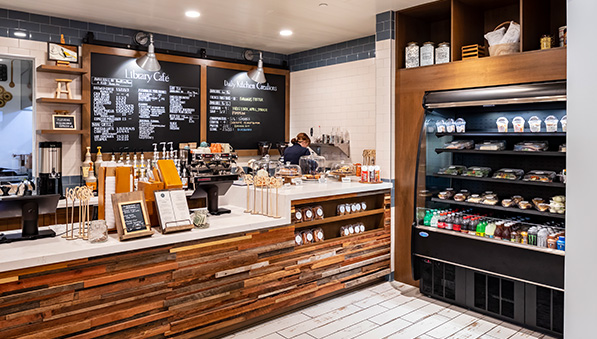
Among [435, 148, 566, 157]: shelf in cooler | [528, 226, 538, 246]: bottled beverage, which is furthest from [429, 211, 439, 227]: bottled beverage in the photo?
[528, 226, 538, 246]: bottled beverage

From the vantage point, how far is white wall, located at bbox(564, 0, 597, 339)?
1.94 feet

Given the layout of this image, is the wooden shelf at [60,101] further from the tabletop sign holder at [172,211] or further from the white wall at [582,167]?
the white wall at [582,167]

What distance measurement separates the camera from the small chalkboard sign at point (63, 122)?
5.10 m

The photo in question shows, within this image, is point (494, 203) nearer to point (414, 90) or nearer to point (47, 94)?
point (414, 90)

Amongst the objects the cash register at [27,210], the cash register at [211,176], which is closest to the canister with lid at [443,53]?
the cash register at [211,176]

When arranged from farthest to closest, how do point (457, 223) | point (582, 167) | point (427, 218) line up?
point (427, 218), point (457, 223), point (582, 167)

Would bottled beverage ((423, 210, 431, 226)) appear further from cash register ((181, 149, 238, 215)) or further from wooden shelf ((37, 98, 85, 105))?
wooden shelf ((37, 98, 85, 105))

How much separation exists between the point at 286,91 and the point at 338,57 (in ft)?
3.99

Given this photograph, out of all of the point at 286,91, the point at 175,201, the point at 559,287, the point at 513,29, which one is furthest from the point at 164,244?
the point at 286,91

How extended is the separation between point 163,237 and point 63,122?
9.95 feet

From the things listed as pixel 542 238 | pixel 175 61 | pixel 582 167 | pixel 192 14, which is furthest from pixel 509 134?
pixel 175 61

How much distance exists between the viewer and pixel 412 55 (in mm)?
4691

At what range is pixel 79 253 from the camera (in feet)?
8.71

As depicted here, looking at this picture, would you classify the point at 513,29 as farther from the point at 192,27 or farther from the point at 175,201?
the point at 192,27
